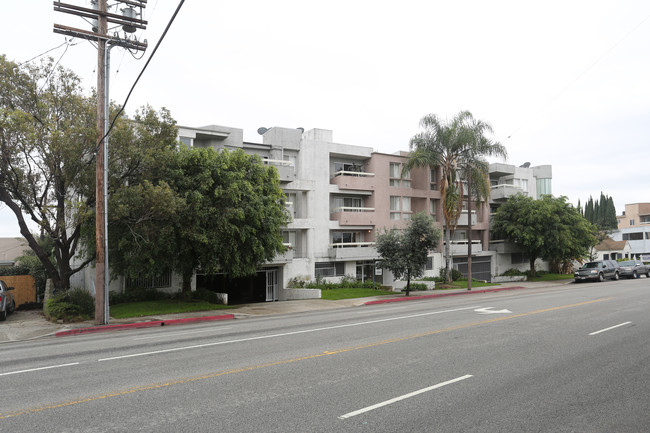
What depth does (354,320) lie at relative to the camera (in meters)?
15.6

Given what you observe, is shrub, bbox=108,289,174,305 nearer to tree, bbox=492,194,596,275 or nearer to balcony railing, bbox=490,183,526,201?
tree, bbox=492,194,596,275

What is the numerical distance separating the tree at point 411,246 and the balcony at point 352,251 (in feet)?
13.7

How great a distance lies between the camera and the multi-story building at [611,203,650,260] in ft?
244

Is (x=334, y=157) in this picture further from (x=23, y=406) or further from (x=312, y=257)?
(x=23, y=406)

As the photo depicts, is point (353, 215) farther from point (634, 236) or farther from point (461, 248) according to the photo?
point (634, 236)

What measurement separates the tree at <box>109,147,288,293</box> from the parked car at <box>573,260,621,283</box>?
28.2m

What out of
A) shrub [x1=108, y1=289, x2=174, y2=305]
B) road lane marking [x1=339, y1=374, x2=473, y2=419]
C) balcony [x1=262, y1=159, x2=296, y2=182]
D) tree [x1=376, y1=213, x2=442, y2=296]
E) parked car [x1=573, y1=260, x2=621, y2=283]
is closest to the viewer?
road lane marking [x1=339, y1=374, x2=473, y2=419]

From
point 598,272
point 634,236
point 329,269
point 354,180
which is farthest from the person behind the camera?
point 634,236

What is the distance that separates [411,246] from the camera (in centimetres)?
2691

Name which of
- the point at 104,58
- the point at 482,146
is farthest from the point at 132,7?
the point at 482,146

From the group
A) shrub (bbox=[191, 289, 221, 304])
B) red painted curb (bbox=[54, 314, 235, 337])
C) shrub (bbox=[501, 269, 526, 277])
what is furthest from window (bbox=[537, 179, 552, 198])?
red painted curb (bbox=[54, 314, 235, 337])

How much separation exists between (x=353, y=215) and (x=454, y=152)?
940 cm

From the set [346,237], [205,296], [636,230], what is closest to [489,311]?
[205,296]

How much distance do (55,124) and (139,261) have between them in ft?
22.1
